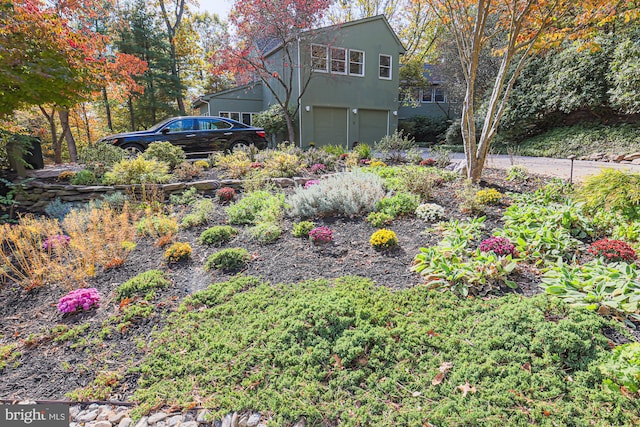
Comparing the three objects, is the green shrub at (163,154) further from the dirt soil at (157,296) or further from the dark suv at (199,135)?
the dirt soil at (157,296)

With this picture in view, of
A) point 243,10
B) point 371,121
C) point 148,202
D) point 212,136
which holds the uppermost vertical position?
point 243,10

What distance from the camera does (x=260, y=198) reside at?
5.19 metres

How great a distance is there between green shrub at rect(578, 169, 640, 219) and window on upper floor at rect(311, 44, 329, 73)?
38.8 feet

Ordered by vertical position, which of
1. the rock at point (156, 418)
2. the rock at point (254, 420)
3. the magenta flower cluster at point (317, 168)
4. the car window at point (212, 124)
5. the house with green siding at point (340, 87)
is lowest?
the rock at point (156, 418)

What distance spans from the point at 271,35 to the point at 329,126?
4468 mm

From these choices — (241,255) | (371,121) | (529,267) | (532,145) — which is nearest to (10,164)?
(241,255)

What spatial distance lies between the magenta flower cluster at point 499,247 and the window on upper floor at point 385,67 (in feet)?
46.8

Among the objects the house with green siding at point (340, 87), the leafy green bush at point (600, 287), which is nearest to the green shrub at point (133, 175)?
the leafy green bush at point (600, 287)

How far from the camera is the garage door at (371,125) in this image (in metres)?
15.7

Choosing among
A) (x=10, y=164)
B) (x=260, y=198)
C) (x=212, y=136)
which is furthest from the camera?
(x=212, y=136)

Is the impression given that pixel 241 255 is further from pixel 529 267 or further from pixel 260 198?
pixel 529 267

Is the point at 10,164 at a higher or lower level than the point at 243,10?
lower

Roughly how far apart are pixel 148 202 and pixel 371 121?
1246 centimetres

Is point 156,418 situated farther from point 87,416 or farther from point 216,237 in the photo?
point 216,237
